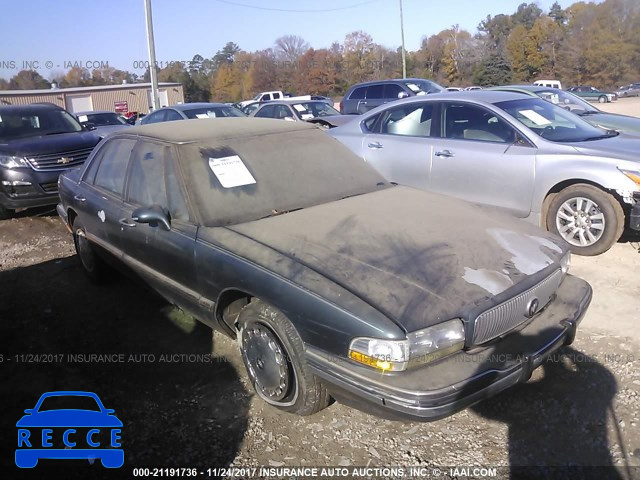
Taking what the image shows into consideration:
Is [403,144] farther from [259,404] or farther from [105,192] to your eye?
[259,404]

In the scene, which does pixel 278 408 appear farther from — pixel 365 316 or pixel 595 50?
pixel 595 50

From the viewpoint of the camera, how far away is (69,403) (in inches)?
125

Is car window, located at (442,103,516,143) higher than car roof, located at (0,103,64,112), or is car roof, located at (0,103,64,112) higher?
car roof, located at (0,103,64,112)

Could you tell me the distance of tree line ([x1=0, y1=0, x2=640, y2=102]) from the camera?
209 ft

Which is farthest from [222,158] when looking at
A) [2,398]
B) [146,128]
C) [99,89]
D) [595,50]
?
[595,50]

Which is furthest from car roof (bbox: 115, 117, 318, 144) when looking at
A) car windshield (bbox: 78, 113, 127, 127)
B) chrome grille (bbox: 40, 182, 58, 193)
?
car windshield (bbox: 78, 113, 127, 127)

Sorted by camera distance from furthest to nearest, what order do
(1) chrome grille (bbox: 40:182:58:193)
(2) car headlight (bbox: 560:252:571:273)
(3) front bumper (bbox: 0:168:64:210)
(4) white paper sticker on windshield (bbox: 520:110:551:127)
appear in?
(1) chrome grille (bbox: 40:182:58:193) < (3) front bumper (bbox: 0:168:64:210) < (4) white paper sticker on windshield (bbox: 520:110:551:127) < (2) car headlight (bbox: 560:252:571:273)

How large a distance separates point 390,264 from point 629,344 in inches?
76.3

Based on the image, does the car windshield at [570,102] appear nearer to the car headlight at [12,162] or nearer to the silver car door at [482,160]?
the silver car door at [482,160]

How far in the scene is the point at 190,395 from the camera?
10.4 feet

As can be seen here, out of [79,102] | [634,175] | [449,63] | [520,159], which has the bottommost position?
[634,175]

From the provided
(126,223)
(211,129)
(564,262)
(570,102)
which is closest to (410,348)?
(564,262)

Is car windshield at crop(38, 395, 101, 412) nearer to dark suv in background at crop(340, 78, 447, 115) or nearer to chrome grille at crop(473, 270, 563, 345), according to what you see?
chrome grille at crop(473, 270, 563, 345)

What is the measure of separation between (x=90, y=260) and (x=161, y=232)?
181 cm
